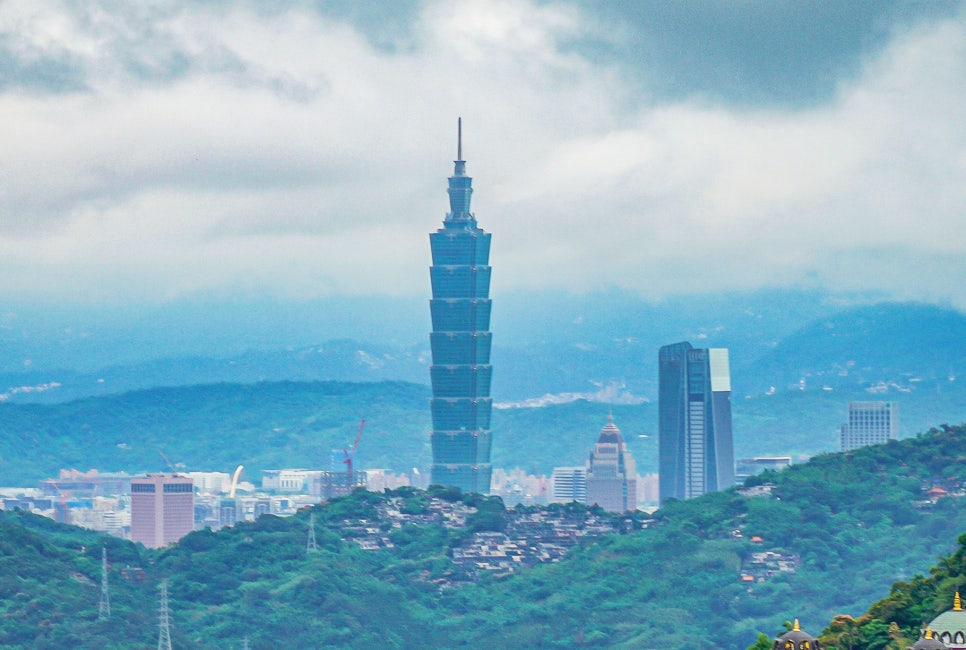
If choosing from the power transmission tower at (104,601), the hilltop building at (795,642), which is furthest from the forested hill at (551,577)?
the hilltop building at (795,642)

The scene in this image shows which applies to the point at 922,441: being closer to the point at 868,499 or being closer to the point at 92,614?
the point at 868,499

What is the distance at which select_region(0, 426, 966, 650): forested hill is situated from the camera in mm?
169500

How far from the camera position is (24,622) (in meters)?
159

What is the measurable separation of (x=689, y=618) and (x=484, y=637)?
14132 millimetres

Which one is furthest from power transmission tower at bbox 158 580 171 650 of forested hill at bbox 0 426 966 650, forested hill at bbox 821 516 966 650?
forested hill at bbox 821 516 966 650

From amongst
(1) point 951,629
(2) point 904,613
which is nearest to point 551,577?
(2) point 904,613

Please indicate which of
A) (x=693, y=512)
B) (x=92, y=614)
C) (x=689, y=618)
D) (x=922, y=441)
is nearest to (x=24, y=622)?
(x=92, y=614)

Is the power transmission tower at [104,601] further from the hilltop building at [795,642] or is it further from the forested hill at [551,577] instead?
the hilltop building at [795,642]

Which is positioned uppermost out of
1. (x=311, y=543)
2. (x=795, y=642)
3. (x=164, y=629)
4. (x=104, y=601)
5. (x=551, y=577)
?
(x=311, y=543)

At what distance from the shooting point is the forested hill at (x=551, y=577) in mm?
169500

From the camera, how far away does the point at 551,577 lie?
18650cm

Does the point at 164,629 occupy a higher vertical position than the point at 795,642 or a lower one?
lower

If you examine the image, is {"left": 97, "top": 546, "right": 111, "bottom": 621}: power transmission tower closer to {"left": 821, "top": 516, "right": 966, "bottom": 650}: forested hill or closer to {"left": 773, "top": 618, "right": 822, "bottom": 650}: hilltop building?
{"left": 821, "top": 516, "right": 966, "bottom": 650}: forested hill

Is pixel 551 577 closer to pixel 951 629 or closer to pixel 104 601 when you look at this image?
pixel 104 601
